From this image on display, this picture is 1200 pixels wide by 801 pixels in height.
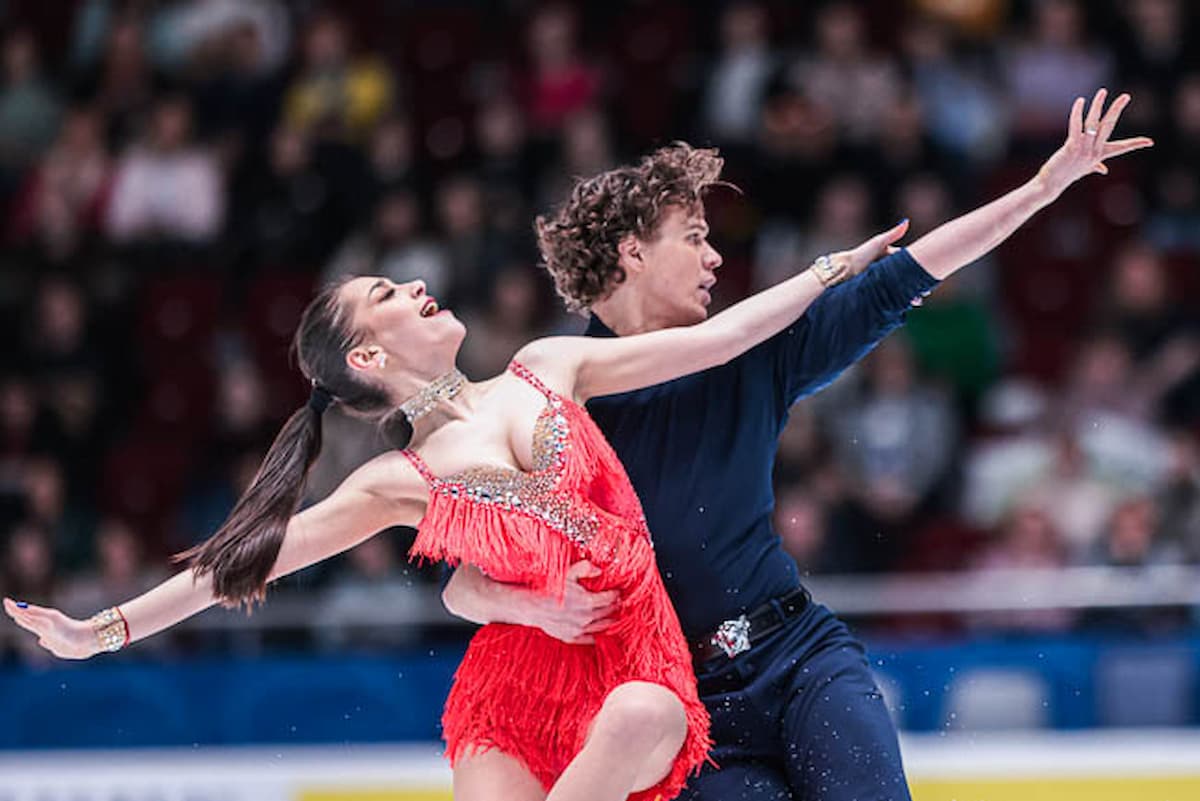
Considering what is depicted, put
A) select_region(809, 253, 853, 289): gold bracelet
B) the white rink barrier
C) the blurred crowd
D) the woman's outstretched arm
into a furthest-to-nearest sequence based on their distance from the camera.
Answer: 1. the blurred crowd
2. the white rink barrier
3. select_region(809, 253, 853, 289): gold bracelet
4. the woman's outstretched arm

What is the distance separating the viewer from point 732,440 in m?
3.82

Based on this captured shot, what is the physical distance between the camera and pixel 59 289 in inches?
353

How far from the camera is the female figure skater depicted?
3.58 meters

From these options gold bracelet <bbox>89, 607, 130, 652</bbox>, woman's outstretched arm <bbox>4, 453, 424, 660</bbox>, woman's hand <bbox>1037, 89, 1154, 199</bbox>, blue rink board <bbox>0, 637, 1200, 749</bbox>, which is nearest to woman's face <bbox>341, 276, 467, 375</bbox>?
woman's outstretched arm <bbox>4, 453, 424, 660</bbox>

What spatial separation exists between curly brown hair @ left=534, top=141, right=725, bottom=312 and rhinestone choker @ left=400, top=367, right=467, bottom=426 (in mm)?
404

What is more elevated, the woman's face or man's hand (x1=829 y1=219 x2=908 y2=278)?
man's hand (x1=829 y1=219 x2=908 y2=278)

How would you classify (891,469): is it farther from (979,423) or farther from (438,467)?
(438,467)

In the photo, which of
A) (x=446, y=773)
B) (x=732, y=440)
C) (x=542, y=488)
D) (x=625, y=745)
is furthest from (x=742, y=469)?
(x=446, y=773)

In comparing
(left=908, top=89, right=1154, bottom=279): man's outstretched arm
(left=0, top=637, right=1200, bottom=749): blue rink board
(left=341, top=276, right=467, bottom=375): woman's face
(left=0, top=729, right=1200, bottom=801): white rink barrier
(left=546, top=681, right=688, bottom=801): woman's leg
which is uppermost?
(left=908, top=89, right=1154, bottom=279): man's outstretched arm

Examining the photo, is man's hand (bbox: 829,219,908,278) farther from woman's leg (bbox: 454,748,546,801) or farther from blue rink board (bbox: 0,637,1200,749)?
blue rink board (bbox: 0,637,1200,749)

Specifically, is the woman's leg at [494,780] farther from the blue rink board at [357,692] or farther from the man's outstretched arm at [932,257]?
the blue rink board at [357,692]

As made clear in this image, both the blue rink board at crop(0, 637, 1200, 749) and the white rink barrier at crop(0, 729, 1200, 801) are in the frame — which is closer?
the white rink barrier at crop(0, 729, 1200, 801)

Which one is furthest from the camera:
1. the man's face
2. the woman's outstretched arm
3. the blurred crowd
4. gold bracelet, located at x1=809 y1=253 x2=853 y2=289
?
the blurred crowd

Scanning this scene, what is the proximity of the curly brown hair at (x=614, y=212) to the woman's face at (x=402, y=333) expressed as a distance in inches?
13.5
